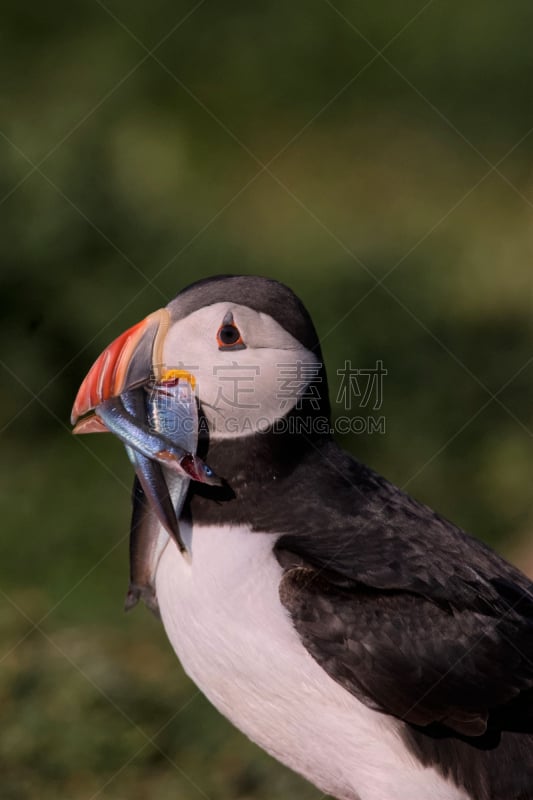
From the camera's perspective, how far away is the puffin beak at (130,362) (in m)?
3.25

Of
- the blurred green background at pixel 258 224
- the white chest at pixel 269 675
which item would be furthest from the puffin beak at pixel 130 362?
the blurred green background at pixel 258 224

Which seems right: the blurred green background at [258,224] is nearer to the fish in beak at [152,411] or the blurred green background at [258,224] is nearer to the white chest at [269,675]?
the white chest at [269,675]

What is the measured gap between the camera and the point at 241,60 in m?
7.83

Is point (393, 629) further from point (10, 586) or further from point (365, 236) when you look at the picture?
point (365, 236)

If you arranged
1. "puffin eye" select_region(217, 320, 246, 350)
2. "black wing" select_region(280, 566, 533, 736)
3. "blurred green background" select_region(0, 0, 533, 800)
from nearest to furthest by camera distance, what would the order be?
"black wing" select_region(280, 566, 533, 736) → "puffin eye" select_region(217, 320, 246, 350) → "blurred green background" select_region(0, 0, 533, 800)

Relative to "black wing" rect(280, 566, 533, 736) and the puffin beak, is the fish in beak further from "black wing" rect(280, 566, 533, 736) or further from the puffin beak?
"black wing" rect(280, 566, 533, 736)

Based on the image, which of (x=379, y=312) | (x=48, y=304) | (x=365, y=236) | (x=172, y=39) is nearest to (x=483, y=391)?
(x=379, y=312)

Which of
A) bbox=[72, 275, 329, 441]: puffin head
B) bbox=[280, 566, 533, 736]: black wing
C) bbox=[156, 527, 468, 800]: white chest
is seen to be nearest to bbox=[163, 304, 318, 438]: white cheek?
bbox=[72, 275, 329, 441]: puffin head

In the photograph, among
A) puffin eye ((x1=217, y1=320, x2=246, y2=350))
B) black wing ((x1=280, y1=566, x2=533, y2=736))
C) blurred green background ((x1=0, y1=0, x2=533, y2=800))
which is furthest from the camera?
blurred green background ((x1=0, y1=0, x2=533, y2=800))

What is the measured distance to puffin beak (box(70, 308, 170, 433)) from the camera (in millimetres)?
3250

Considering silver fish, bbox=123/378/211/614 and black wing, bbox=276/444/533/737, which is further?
silver fish, bbox=123/378/211/614

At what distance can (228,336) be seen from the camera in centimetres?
321

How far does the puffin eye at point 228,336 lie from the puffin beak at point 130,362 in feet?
0.50

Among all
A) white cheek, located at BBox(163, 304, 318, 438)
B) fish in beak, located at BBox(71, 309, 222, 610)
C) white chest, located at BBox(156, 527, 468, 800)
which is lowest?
white chest, located at BBox(156, 527, 468, 800)
